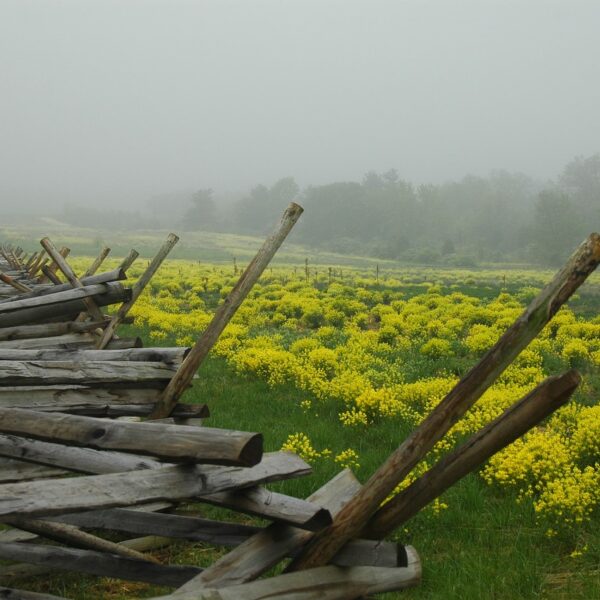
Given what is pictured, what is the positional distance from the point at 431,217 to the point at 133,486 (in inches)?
5738

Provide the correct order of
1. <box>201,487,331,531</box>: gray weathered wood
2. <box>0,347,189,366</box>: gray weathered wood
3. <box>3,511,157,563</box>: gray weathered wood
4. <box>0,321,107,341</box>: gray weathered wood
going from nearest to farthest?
<box>201,487,331,531</box>: gray weathered wood → <box>3,511,157,563</box>: gray weathered wood → <box>0,347,189,366</box>: gray weathered wood → <box>0,321,107,341</box>: gray weathered wood

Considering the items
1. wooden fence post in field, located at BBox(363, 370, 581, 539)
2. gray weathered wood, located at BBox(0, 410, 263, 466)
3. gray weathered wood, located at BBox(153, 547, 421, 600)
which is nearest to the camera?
wooden fence post in field, located at BBox(363, 370, 581, 539)

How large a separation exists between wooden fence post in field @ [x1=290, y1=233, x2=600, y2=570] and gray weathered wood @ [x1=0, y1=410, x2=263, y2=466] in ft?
1.80

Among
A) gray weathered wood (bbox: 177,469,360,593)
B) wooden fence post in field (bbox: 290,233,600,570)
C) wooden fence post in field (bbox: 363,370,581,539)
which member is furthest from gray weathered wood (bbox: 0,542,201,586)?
wooden fence post in field (bbox: 363,370,581,539)

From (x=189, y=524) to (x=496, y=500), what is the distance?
3.11 meters

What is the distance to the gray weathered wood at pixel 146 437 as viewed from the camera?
8.66ft

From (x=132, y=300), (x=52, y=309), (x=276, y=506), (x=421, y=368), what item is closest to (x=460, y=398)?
(x=276, y=506)

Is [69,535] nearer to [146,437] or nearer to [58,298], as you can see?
[146,437]

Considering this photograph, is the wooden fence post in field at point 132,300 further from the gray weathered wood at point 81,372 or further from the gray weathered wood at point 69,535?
the gray weathered wood at point 69,535

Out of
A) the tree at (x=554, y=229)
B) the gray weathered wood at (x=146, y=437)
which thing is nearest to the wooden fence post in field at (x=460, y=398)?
the gray weathered wood at (x=146, y=437)

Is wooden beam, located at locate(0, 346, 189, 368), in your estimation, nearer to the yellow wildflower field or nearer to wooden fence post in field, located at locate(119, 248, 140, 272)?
the yellow wildflower field

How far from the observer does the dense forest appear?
311 feet

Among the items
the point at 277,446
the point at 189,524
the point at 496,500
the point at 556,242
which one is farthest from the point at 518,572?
the point at 556,242

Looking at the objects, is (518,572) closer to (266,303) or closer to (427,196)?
(266,303)
